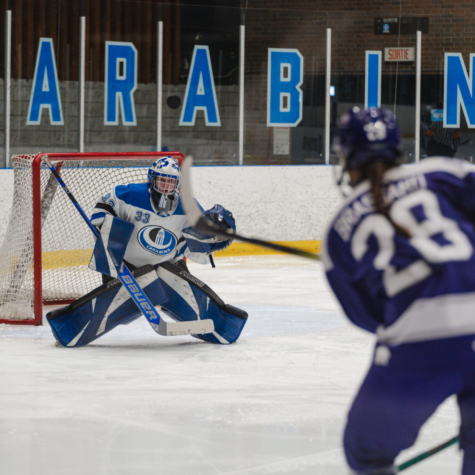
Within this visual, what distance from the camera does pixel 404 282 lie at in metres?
1.21

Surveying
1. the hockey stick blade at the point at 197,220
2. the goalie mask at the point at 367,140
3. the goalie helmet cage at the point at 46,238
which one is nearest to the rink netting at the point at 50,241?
the goalie helmet cage at the point at 46,238

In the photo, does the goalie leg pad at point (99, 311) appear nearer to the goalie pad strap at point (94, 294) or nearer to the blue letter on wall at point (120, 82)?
the goalie pad strap at point (94, 294)

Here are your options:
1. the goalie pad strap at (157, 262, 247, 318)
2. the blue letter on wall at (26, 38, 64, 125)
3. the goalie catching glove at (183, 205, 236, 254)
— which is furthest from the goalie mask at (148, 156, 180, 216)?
the blue letter on wall at (26, 38, 64, 125)

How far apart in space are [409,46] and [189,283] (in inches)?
182

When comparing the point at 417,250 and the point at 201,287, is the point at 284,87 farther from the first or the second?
the point at 417,250

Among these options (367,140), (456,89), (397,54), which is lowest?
(367,140)

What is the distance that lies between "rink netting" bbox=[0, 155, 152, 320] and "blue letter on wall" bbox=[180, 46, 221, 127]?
149 centimetres

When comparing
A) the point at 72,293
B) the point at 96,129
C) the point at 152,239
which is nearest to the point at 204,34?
the point at 96,129

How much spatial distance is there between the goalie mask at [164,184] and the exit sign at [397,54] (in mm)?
4413

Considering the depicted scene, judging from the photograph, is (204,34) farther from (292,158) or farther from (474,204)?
(474,204)

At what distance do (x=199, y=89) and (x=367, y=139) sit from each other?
18.9ft

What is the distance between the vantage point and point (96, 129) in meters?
6.66

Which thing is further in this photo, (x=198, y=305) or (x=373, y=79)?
(x=373, y=79)

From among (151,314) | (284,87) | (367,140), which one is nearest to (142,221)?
(151,314)
